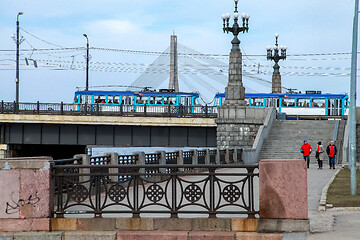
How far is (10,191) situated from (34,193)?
0.41 meters

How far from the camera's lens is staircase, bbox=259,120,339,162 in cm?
3803

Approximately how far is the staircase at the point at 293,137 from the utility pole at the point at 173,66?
24348 millimetres

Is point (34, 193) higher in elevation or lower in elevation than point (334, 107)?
lower

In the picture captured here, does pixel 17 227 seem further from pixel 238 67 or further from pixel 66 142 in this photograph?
pixel 66 142

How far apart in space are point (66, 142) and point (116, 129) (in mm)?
3849

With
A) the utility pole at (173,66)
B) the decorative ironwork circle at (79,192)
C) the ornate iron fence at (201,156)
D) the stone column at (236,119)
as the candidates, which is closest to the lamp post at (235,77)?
the stone column at (236,119)

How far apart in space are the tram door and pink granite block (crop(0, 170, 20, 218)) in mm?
47519

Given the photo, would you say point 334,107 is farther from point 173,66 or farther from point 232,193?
point 232,193

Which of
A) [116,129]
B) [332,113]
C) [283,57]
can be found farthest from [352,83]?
[332,113]

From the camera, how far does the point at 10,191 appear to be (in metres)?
10.9

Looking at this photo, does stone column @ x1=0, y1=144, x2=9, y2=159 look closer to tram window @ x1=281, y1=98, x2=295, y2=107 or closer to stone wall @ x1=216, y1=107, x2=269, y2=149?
stone wall @ x1=216, y1=107, x2=269, y2=149

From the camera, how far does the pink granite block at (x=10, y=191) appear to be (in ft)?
35.9

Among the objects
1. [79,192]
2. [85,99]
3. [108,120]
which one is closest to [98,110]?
[108,120]

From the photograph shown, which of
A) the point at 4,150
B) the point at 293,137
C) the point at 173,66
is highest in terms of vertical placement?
the point at 173,66
